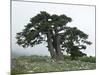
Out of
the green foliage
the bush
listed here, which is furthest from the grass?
the green foliage

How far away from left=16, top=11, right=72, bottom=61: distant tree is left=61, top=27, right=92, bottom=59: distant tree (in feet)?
0.24

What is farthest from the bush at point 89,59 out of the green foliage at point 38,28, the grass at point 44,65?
the green foliage at point 38,28

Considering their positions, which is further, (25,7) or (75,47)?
(75,47)

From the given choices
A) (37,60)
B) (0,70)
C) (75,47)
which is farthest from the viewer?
(75,47)

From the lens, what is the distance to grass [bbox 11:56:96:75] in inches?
91.3

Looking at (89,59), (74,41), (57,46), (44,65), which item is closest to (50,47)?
(57,46)

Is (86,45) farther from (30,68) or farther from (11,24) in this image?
(11,24)

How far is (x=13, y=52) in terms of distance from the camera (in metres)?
2.30

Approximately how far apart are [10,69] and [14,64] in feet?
0.24

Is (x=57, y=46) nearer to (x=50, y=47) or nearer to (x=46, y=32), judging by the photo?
(x=50, y=47)

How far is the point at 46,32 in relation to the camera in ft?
8.02

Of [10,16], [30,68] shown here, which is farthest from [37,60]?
[10,16]

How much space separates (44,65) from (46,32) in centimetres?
40

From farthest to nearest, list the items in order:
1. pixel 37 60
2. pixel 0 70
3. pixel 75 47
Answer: pixel 75 47, pixel 37 60, pixel 0 70
